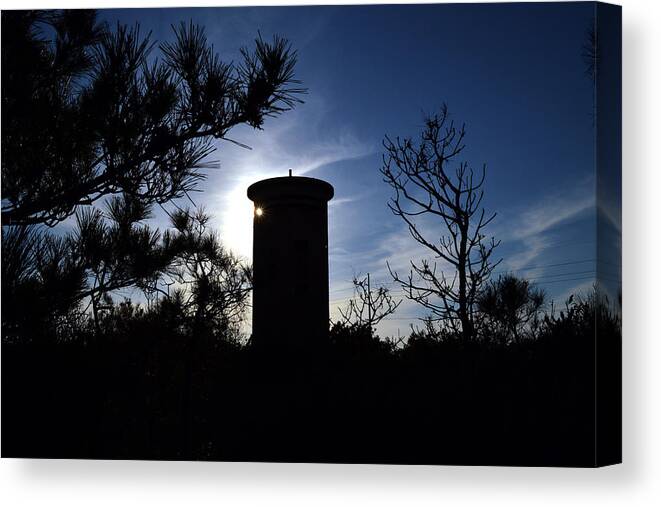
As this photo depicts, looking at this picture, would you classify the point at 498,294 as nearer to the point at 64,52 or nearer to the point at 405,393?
the point at 405,393

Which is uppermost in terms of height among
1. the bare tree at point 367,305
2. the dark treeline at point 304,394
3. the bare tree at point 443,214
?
the bare tree at point 443,214

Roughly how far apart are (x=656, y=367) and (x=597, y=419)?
1.09ft

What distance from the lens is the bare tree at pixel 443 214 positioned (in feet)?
8.57

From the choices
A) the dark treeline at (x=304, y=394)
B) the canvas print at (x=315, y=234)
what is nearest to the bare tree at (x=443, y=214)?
the canvas print at (x=315, y=234)

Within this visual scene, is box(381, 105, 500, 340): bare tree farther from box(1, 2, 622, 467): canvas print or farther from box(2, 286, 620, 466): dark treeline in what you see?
box(2, 286, 620, 466): dark treeline

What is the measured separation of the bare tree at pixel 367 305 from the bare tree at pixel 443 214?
0.29 ft

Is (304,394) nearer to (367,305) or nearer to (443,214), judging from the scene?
(367,305)

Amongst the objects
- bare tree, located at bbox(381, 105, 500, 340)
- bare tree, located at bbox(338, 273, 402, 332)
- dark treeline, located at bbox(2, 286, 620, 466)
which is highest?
bare tree, located at bbox(381, 105, 500, 340)

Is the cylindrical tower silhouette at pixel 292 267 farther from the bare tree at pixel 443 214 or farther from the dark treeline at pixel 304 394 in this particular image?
Answer: the bare tree at pixel 443 214

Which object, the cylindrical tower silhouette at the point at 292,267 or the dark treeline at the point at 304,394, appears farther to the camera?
the cylindrical tower silhouette at the point at 292,267

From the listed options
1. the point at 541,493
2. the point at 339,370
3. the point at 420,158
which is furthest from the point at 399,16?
the point at 541,493

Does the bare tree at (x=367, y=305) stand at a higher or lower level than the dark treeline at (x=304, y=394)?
higher

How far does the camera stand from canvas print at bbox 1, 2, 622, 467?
2.55 metres

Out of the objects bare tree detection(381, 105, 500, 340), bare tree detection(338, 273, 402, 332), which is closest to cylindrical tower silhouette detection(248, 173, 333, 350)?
bare tree detection(338, 273, 402, 332)
